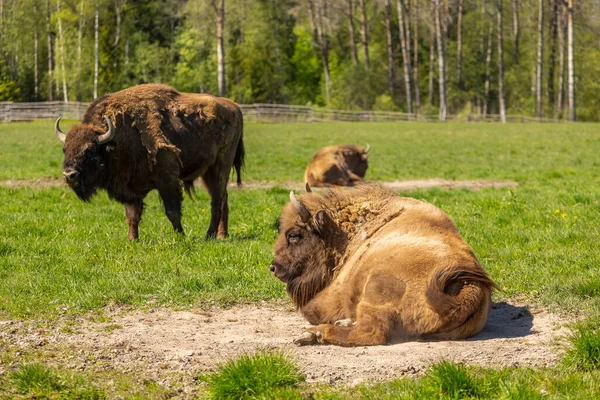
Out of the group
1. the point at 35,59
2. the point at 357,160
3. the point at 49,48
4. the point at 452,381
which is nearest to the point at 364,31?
the point at 49,48

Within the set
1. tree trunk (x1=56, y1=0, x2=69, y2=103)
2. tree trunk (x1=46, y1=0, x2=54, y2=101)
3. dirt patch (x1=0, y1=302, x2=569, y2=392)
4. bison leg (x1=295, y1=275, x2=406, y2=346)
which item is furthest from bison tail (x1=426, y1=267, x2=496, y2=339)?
tree trunk (x1=46, y1=0, x2=54, y2=101)

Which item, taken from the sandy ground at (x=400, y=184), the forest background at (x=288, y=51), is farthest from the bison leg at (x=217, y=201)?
the forest background at (x=288, y=51)

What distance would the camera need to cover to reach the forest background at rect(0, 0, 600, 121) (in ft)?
202

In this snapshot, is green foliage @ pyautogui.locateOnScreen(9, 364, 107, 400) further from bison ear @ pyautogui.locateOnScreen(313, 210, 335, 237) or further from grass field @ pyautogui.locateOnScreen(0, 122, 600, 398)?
bison ear @ pyautogui.locateOnScreen(313, 210, 335, 237)

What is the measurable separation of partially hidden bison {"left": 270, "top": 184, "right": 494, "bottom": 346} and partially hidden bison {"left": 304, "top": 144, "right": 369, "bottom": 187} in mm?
12322

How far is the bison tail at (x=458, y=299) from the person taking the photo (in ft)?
18.9

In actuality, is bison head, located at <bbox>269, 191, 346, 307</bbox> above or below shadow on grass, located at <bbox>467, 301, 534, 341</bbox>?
above

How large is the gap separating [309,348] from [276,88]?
6372 centimetres

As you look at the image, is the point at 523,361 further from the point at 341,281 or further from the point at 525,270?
the point at 525,270

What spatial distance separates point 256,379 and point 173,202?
643 centimetres

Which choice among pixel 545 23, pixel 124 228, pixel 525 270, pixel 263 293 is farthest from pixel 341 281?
pixel 545 23

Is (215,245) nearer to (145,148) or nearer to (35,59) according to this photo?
(145,148)

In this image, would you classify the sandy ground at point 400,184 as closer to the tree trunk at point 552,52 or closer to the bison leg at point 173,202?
the bison leg at point 173,202

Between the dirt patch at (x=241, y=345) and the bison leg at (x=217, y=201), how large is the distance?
13.9ft
